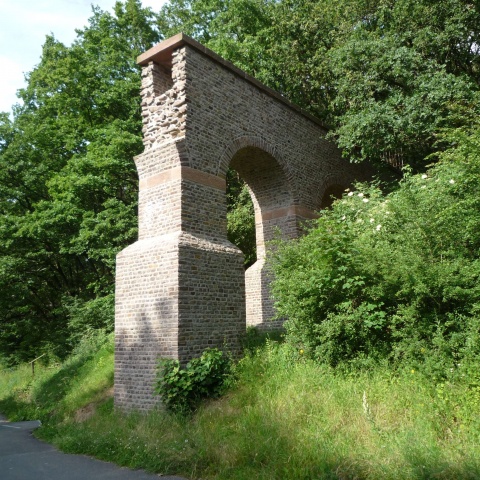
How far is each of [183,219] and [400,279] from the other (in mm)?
4195

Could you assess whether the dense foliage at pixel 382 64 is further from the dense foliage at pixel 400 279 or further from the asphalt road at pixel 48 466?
the asphalt road at pixel 48 466

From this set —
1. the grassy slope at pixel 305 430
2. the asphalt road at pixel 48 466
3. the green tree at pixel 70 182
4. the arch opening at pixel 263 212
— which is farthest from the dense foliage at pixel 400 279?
the green tree at pixel 70 182

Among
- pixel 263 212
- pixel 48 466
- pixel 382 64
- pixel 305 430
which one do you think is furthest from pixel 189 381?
pixel 382 64

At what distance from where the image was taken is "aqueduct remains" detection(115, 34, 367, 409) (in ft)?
27.6

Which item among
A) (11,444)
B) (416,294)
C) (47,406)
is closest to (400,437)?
(416,294)

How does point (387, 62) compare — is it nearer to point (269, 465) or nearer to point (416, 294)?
point (416, 294)

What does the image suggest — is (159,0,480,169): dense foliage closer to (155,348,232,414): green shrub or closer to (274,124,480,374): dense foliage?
(274,124,480,374): dense foliage

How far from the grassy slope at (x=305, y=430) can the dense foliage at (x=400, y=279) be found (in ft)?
1.44

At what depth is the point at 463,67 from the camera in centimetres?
1309

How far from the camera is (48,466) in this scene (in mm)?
6566

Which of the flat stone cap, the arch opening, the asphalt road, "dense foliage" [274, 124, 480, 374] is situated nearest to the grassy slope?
the asphalt road

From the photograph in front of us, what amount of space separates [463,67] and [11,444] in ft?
47.7

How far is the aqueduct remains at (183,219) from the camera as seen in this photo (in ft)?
27.6

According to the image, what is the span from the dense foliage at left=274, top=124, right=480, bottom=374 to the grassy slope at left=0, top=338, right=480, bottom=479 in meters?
0.44
